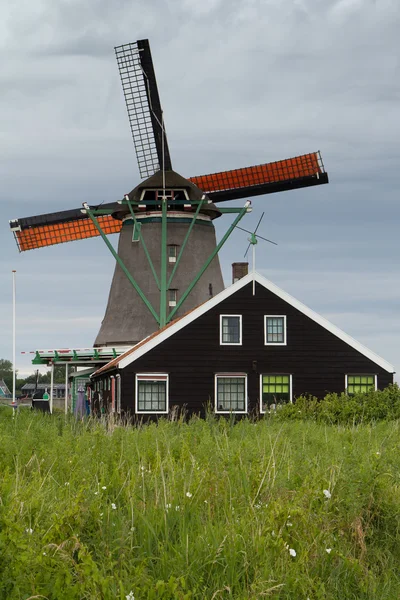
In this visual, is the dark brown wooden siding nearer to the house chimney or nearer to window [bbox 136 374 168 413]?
window [bbox 136 374 168 413]

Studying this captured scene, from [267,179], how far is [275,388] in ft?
49.5

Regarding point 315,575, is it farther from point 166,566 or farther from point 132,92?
point 132,92

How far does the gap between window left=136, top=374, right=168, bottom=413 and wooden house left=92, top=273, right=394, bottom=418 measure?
0.03m

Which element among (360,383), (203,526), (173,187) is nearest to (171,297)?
(173,187)

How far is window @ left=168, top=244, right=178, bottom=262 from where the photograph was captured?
40.0 metres

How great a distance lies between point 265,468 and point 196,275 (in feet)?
96.3

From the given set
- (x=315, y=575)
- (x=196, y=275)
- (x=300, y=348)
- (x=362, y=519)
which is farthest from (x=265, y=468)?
(x=196, y=275)

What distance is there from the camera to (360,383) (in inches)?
1288

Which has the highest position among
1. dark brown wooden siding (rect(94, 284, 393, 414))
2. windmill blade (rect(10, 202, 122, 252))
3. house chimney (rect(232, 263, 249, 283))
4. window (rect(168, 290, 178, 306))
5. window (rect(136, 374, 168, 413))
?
windmill blade (rect(10, 202, 122, 252))

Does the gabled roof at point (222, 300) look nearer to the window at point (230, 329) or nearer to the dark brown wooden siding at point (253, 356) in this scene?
the dark brown wooden siding at point (253, 356)

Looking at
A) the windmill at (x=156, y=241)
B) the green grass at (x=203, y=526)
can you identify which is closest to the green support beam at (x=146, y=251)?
the windmill at (x=156, y=241)

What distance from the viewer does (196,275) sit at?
131 feet

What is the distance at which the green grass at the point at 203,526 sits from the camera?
755 centimetres

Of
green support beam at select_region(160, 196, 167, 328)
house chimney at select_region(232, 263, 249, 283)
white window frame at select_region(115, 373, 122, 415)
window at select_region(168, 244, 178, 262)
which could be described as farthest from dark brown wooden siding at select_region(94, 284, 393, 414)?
window at select_region(168, 244, 178, 262)
